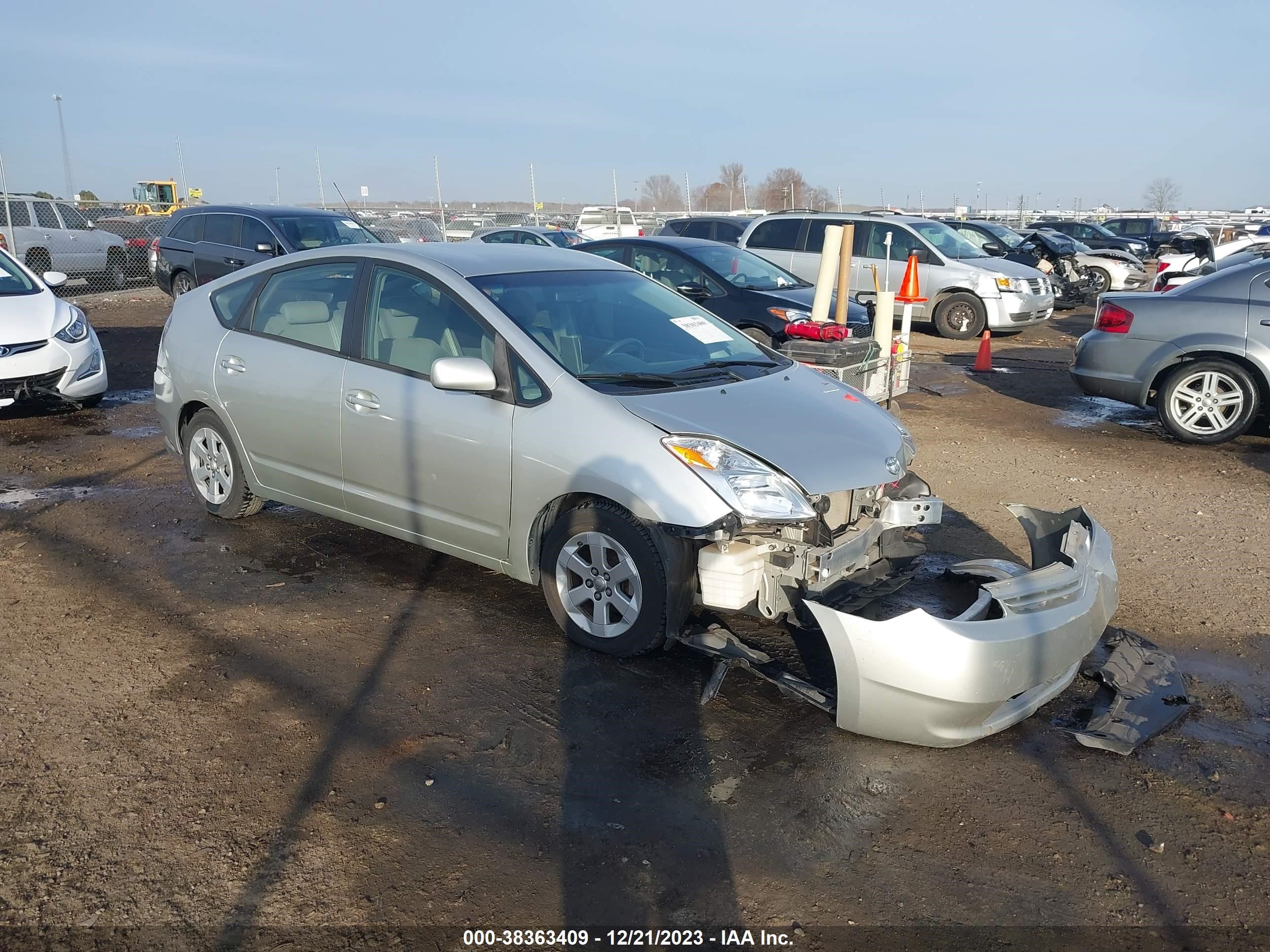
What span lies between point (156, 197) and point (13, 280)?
117 feet

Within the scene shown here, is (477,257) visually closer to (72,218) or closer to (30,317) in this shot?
(30,317)

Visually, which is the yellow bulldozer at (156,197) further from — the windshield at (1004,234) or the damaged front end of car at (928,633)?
the damaged front end of car at (928,633)

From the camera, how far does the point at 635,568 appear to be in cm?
414

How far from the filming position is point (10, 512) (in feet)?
21.3

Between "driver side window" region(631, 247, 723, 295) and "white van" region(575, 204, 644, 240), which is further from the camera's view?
"white van" region(575, 204, 644, 240)

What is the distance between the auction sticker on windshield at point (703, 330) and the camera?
207 inches

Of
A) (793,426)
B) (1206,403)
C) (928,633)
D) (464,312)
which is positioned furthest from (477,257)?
(1206,403)

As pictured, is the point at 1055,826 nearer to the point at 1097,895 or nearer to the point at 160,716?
the point at 1097,895

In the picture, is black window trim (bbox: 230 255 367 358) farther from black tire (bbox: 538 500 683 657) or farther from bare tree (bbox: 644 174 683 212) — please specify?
bare tree (bbox: 644 174 683 212)

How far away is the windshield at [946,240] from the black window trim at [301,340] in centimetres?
1163

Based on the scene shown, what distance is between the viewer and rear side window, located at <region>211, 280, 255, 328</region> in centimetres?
590

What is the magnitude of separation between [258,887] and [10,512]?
15.3ft

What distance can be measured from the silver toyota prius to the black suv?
9.43 m

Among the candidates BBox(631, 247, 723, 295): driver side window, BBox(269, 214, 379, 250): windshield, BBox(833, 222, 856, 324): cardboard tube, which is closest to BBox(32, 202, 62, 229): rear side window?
BBox(269, 214, 379, 250): windshield
